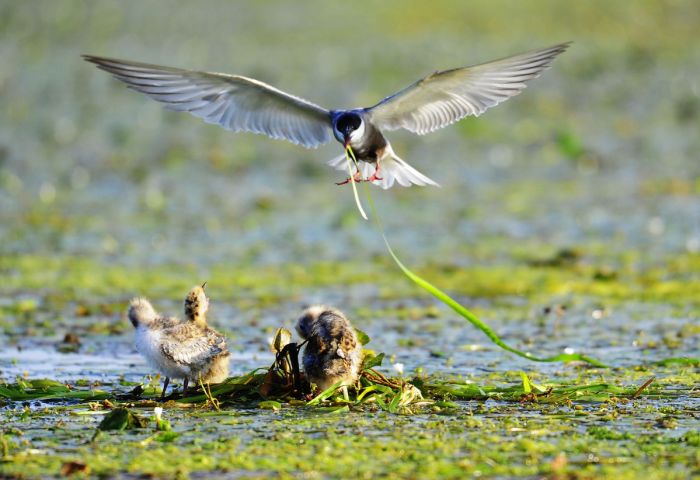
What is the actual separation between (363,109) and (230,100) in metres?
0.84

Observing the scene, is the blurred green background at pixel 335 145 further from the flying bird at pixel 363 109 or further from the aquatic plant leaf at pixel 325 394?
the aquatic plant leaf at pixel 325 394

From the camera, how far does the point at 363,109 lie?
7.61m

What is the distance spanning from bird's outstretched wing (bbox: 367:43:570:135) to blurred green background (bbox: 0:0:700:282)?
403 centimetres

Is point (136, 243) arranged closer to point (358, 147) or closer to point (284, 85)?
point (358, 147)

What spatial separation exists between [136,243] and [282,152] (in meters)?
5.96

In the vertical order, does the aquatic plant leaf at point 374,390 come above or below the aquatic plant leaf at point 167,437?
above

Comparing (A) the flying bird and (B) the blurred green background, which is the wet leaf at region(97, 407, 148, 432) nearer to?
(A) the flying bird

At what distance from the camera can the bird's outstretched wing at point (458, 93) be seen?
7324mm

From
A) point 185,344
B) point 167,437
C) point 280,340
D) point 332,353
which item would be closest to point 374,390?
point 332,353

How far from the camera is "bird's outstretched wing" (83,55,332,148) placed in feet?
24.1

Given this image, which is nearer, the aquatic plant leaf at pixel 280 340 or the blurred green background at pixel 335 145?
the aquatic plant leaf at pixel 280 340

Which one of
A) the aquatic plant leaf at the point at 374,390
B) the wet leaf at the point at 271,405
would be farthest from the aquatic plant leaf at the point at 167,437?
the aquatic plant leaf at the point at 374,390

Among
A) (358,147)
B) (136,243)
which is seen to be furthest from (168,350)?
(136,243)

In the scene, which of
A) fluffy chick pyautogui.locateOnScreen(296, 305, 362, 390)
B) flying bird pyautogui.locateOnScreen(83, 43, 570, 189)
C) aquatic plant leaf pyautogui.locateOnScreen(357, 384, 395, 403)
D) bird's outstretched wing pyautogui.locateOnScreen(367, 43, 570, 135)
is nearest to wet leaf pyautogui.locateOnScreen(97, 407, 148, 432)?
fluffy chick pyautogui.locateOnScreen(296, 305, 362, 390)
